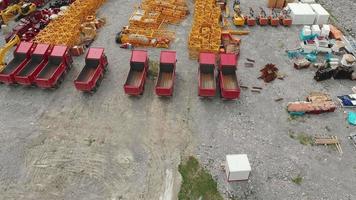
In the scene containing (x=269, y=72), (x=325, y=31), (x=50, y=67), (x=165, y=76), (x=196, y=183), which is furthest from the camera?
(x=325, y=31)

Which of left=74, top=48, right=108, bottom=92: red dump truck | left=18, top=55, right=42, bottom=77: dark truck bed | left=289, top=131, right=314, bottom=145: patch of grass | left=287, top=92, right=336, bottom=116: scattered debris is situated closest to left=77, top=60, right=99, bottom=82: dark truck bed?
left=74, top=48, right=108, bottom=92: red dump truck

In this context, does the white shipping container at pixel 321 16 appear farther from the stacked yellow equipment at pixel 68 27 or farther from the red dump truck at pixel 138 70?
the stacked yellow equipment at pixel 68 27

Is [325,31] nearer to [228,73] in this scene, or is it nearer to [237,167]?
[228,73]

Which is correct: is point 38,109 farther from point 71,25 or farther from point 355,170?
point 355,170

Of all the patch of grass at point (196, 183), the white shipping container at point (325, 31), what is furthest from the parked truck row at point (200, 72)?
the white shipping container at point (325, 31)

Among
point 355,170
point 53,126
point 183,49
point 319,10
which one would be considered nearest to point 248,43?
point 183,49

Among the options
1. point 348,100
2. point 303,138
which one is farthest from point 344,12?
point 303,138
